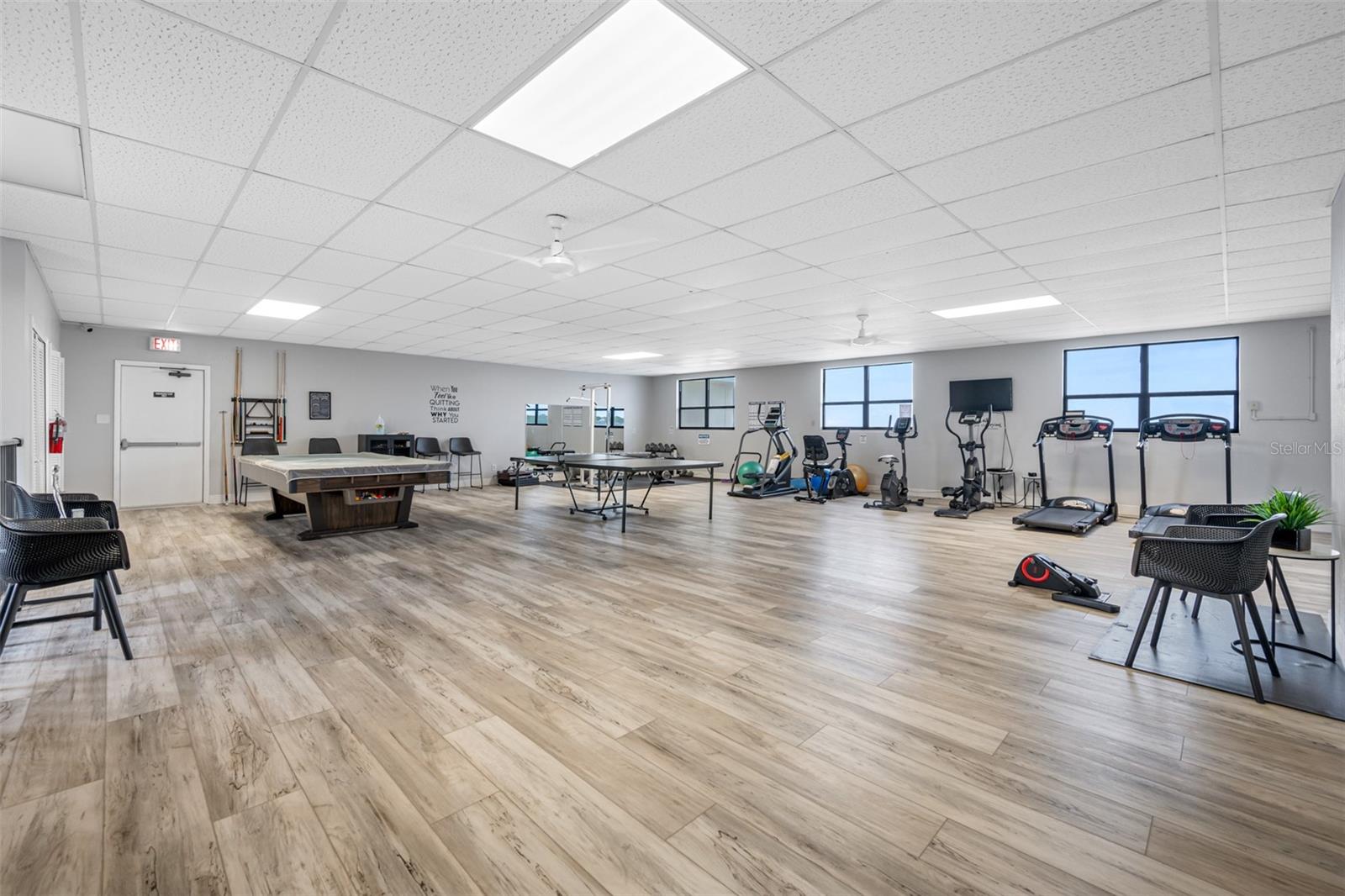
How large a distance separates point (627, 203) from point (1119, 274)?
13.5ft

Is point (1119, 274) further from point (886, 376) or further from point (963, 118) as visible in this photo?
point (886, 376)

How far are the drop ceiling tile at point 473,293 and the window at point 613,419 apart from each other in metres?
6.97

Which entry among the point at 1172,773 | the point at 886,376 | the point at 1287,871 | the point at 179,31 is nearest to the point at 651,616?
the point at 1172,773

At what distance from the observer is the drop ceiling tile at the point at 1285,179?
8.54ft

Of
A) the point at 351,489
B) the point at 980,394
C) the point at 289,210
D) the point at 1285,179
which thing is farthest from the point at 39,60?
the point at 980,394

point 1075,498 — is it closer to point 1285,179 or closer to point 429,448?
point 1285,179

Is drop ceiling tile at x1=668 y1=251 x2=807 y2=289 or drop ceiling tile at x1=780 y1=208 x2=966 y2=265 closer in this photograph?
drop ceiling tile at x1=780 y1=208 x2=966 y2=265

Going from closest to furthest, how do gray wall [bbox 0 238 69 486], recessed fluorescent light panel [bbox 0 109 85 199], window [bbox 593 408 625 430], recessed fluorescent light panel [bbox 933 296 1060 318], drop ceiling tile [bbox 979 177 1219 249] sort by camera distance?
recessed fluorescent light panel [bbox 0 109 85 199], drop ceiling tile [bbox 979 177 1219 249], gray wall [bbox 0 238 69 486], recessed fluorescent light panel [bbox 933 296 1060 318], window [bbox 593 408 625 430]

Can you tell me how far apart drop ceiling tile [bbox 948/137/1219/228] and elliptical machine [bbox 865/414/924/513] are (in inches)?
210

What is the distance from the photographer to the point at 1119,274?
454cm

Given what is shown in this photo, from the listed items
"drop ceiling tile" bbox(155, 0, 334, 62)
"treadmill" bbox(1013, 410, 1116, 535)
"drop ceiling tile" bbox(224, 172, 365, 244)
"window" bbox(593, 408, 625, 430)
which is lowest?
"treadmill" bbox(1013, 410, 1116, 535)

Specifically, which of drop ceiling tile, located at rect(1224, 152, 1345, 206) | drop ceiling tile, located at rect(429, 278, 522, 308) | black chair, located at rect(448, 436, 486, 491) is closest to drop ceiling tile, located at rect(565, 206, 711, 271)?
drop ceiling tile, located at rect(429, 278, 522, 308)

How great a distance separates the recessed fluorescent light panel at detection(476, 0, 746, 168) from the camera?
6.03ft

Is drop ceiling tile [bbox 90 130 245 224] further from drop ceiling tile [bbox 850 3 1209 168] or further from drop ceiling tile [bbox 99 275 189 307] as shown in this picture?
drop ceiling tile [bbox 850 3 1209 168]
